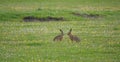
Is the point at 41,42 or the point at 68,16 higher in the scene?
the point at 41,42

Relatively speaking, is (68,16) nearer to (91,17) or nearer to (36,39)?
(91,17)

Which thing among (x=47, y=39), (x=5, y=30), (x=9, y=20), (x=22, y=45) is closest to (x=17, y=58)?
(x=22, y=45)

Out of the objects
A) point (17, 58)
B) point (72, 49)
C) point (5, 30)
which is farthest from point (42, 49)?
point (5, 30)

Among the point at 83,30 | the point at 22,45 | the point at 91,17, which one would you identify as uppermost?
the point at 22,45

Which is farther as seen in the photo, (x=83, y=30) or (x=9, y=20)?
(x=9, y=20)

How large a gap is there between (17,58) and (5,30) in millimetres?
13572

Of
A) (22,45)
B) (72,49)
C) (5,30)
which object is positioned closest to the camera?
(72,49)

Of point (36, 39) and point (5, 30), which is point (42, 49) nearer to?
point (36, 39)

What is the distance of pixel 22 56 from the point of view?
71.9 ft

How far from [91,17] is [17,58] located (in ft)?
93.3

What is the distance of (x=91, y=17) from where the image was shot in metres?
49.3

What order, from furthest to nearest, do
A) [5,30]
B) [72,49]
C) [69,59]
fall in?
[5,30]
[72,49]
[69,59]

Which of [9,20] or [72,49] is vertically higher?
[72,49]

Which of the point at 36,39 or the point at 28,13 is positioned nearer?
the point at 36,39
